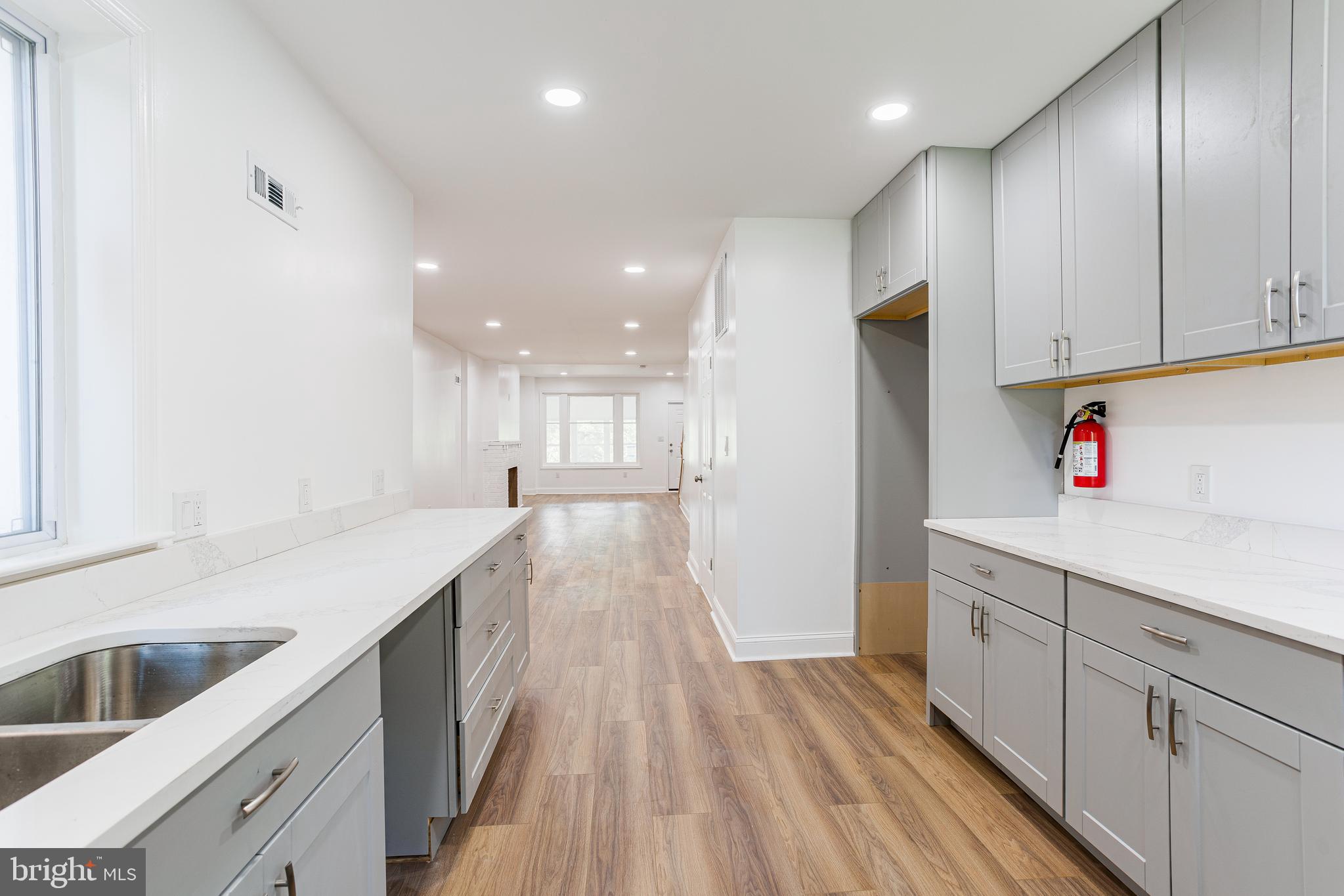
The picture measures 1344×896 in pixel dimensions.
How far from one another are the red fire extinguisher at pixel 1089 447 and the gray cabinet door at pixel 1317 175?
997 millimetres

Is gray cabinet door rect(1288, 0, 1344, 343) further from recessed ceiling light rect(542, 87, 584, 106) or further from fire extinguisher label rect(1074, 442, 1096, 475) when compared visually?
recessed ceiling light rect(542, 87, 584, 106)

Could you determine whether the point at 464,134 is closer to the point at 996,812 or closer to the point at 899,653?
the point at 996,812

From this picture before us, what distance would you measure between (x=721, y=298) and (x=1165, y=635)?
3.03 meters

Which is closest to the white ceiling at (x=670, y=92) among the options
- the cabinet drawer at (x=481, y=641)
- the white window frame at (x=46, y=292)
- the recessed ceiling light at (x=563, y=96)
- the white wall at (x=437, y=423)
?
the recessed ceiling light at (x=563, y=96)

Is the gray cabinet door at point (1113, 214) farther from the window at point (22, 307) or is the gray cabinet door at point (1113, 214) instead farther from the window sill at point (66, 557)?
the window at point (22, 307)

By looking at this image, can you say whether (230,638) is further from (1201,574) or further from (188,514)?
(1201,574)

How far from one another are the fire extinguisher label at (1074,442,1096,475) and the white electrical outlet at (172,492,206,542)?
2.98 meters

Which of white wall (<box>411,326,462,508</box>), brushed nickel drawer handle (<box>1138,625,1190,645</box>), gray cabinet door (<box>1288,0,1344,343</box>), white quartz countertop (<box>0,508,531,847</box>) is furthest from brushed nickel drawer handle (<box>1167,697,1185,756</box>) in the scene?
white wall (<box>411,326,462,508</box>)

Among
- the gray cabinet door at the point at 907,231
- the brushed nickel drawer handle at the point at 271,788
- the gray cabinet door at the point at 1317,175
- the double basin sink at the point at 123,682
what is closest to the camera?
the brushed nickel drawer handle at the point at 271,788

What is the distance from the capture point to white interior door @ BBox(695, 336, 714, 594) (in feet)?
14.4

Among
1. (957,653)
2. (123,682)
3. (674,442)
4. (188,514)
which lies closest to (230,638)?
(123,682)

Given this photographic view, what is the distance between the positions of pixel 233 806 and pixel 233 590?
82 centimetres

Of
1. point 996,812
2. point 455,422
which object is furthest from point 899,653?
point 455,422

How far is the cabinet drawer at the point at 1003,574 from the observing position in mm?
1838
